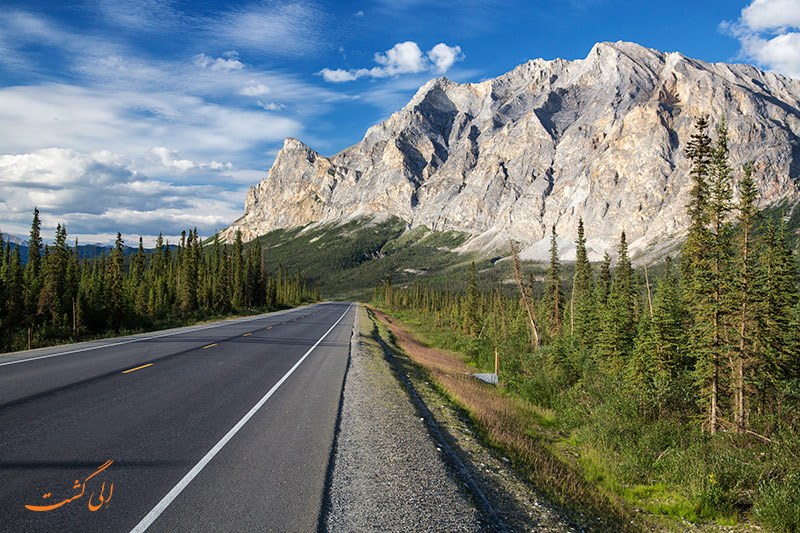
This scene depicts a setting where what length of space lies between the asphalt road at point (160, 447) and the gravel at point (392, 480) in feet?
1.01

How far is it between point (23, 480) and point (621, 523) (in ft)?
26.6

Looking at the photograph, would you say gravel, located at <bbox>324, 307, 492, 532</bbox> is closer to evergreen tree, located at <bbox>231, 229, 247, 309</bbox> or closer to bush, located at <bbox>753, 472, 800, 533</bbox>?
bush, located at <bbox>753, 472, 800, 533</bbox>

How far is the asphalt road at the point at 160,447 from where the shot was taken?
4.49 metres

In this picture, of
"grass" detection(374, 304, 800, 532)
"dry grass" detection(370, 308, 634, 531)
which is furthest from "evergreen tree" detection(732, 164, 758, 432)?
"dry grass" detection(370, 308, 634, 531)

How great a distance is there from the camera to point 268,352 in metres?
17.9

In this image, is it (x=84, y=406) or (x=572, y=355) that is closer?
(x=84, y=406)

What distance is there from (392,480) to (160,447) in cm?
336

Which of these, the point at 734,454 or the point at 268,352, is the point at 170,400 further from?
the point at 734,454

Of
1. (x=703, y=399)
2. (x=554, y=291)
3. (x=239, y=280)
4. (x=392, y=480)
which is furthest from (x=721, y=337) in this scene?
(x=239, y=280)

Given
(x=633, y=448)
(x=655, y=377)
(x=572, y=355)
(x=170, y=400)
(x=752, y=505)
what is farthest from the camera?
(x=572, y=355)

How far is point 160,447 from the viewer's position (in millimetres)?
6293

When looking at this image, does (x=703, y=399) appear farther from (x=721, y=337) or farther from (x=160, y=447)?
(x=160, y=447)

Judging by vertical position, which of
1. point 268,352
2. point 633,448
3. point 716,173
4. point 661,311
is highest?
point 716,173

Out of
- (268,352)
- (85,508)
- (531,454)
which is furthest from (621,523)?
(268,352)
